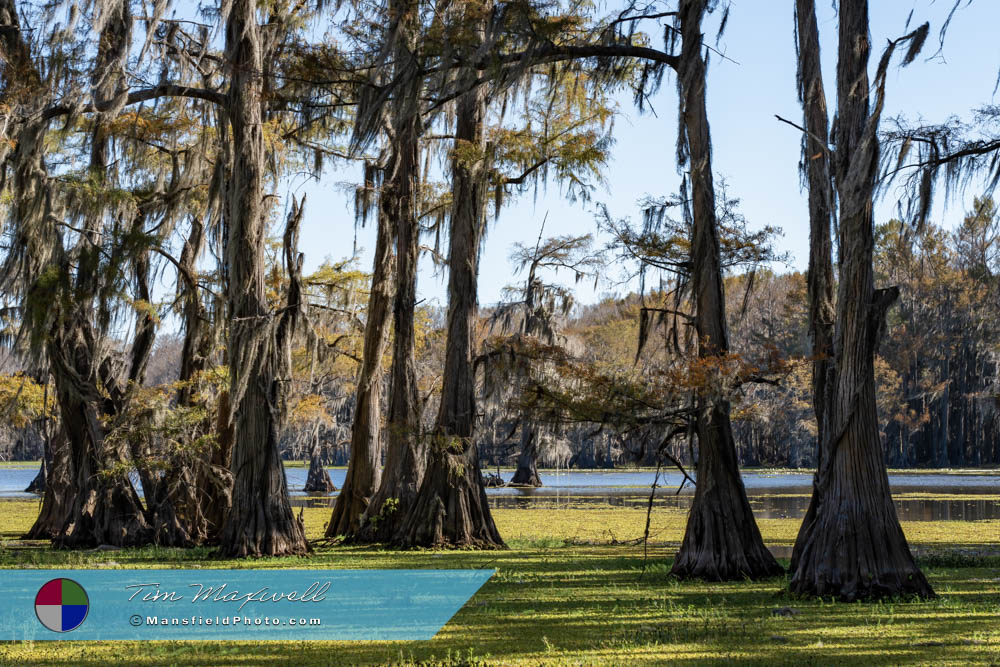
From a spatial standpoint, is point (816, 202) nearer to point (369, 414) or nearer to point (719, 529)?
point (719, 529)

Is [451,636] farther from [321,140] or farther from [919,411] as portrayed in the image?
[919,411]

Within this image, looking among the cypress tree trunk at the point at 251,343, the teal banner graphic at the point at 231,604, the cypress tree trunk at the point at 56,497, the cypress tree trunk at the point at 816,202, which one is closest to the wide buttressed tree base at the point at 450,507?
the cypress tree trunk at the point at 251,343

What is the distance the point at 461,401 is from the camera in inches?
552

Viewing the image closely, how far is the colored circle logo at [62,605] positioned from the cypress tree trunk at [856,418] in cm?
575

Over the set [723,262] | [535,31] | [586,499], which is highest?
[535,31]

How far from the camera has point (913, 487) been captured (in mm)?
33188

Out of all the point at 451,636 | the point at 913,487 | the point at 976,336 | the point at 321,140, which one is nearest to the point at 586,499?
the point at 913,487

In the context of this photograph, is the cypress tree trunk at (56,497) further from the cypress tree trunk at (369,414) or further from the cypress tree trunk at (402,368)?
the cypress tree trunk at (402,368)

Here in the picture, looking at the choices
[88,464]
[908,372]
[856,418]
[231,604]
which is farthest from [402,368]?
[908,372]

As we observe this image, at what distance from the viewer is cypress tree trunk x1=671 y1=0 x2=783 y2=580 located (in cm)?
952

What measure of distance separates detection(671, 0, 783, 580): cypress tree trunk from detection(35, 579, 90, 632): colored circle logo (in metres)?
5.52

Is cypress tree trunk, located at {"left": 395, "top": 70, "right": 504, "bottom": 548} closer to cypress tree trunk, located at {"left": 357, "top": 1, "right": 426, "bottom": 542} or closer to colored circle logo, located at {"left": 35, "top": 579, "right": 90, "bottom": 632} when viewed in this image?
cypress tree trunk, located at {"left": 357, "top": 1, "right": 426, "bottom": 542}

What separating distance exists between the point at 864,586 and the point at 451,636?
3.60m

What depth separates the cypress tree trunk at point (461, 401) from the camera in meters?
13.3
